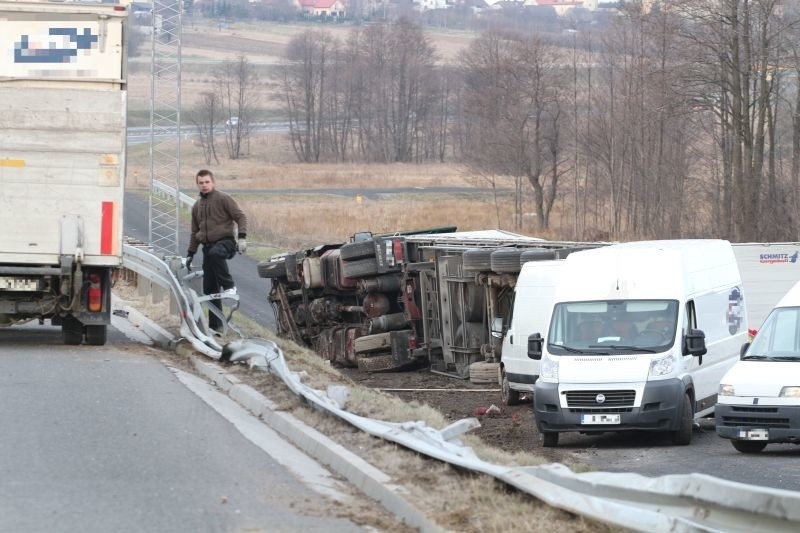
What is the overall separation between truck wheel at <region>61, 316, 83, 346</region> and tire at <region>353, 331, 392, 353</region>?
8.73 m

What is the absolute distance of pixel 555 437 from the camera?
1631cm

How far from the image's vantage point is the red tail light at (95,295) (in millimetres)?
16250

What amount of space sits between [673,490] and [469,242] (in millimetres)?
Result: 17729

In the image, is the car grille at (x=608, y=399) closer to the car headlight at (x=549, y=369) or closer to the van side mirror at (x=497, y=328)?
the car headlight at (x=549, y=369)

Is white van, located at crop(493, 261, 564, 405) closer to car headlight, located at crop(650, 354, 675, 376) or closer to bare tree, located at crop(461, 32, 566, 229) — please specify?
car headlight, located at crop(650, 354, 675, 376)

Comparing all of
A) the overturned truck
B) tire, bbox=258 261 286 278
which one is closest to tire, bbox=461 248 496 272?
the overturned truck

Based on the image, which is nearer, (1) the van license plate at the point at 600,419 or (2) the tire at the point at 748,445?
(2) the tire at the point at 748,445

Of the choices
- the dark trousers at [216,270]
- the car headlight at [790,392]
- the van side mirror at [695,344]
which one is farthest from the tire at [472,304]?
the car headlight at [790,392]

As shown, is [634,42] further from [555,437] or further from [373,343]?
[555,437]

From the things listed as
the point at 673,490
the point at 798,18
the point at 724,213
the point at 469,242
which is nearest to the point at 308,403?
the point at 673,490

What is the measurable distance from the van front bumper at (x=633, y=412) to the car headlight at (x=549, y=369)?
0.33 m

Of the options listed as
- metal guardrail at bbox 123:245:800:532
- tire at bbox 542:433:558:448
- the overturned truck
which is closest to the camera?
metal guardrail at bbox 123:245:800:532

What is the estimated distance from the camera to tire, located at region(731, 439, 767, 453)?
1495cm

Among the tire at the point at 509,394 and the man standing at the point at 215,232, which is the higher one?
the man standing at the point at 215,232
